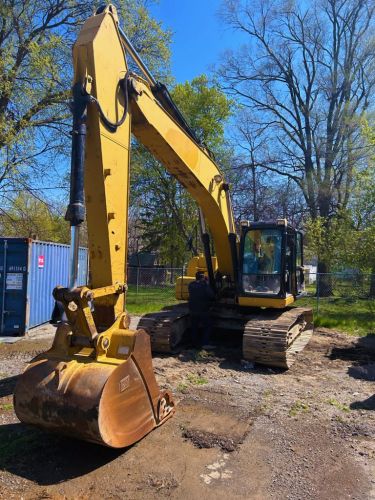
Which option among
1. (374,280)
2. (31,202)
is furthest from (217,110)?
(374,280)

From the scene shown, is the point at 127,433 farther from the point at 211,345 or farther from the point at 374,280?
the point at 374,280

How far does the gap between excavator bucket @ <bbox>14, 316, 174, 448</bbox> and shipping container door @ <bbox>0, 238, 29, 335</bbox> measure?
6.71 metres

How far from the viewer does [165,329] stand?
8664 millimetres

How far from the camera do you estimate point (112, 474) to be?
418cm

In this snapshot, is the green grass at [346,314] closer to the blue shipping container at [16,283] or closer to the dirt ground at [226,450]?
the dirt ground at [226,450]

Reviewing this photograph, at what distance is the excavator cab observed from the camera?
8.73m

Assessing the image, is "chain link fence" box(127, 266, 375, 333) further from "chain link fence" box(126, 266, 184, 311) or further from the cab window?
the cab window

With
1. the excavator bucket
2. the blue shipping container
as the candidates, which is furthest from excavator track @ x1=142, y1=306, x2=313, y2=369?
the blue shipping container

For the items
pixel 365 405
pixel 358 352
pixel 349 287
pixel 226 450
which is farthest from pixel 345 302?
pixel 226 450

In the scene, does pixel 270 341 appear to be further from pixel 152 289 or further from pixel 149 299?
pixel 152 289

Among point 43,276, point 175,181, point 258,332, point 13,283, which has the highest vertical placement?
point 175,181

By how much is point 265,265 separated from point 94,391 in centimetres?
551

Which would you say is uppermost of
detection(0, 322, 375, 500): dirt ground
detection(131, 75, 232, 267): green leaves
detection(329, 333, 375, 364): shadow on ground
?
detection(131, 75, 232, 267): green leaves

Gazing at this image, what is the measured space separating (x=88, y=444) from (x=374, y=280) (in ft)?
48.3
